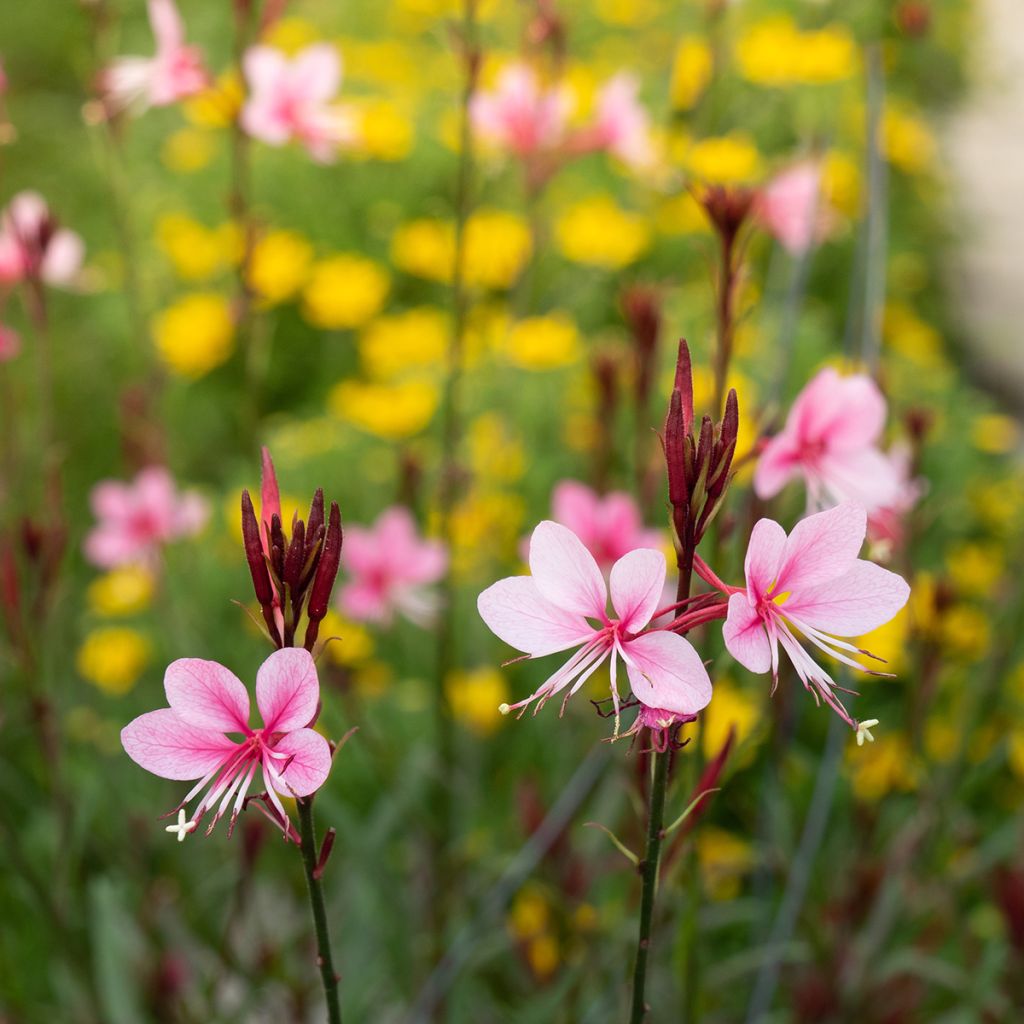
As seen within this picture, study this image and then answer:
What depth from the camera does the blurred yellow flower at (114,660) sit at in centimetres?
211

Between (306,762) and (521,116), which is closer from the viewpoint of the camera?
(306,762)

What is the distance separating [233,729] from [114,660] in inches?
64.3

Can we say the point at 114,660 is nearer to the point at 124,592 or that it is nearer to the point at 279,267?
the point at 124,592

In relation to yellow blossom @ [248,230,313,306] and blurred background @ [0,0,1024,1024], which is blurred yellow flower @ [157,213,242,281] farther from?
yellow blossom @ [248,230,313,306]

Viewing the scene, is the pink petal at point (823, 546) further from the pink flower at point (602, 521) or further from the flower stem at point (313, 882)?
the pink flower at point (602, 521)

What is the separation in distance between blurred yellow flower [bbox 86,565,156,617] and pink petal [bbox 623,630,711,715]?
1.67 meters

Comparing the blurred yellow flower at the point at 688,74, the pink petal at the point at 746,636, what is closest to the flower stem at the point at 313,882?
the pink petal at the point at 746,636

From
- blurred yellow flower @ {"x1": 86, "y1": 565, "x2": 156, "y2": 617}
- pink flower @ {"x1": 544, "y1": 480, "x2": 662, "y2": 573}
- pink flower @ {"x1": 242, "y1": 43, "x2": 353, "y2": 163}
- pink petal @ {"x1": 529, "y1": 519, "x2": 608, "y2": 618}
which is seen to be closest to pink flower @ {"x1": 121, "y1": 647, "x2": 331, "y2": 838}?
pink petal @ {"x1": 529, "y1": 519, "x2": 608, "y2": 618}

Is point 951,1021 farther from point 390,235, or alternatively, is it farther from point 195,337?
point 390,235

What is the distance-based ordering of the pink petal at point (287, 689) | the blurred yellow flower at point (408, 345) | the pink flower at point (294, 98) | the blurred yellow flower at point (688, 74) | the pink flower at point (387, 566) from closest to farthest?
the pink petal at point (287, 689)
the pink flower at point (294, 98)
the pink flower at point (387, 566)
the blurred yellow flower at point (688, 74)
the blurred yellow flower at point (408, 345)

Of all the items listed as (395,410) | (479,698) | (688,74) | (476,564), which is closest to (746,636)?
(479,698)

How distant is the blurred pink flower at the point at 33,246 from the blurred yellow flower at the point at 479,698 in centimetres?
83

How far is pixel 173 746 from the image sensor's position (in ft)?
1.93

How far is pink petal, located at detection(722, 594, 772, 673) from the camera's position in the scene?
552 mm
